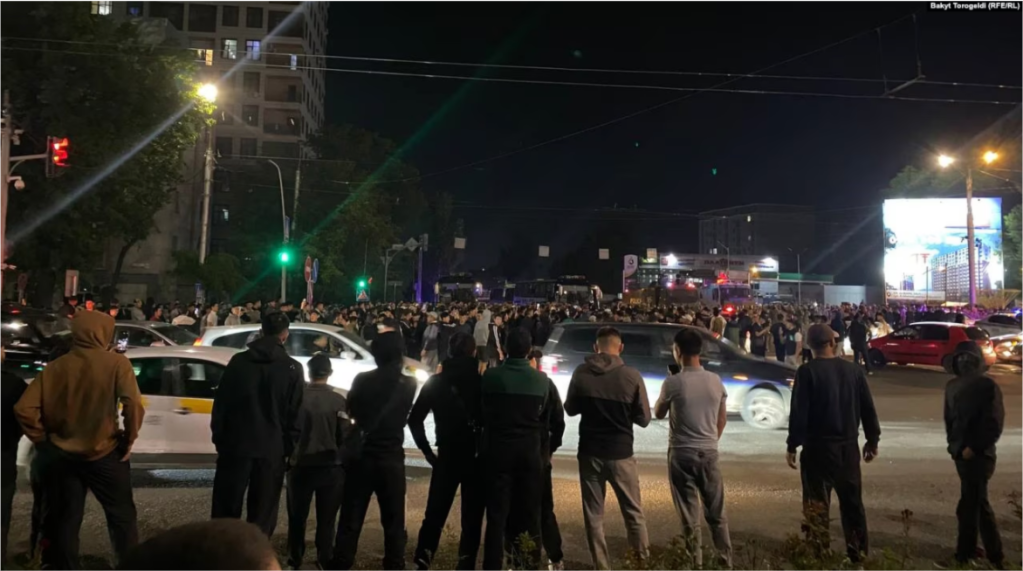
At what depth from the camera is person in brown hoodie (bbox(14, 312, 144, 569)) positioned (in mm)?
4219

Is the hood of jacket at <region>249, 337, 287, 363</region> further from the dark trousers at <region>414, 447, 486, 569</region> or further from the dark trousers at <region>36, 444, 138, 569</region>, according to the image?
the dark trousers at <region>414, 447, 486, 569</region>

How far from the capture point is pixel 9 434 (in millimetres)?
4391

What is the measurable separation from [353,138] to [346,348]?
3604 centimetres

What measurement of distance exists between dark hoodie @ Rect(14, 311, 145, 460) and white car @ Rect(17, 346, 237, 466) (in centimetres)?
290

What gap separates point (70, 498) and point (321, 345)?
676 cm

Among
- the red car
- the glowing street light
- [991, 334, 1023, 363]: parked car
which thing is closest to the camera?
the red car

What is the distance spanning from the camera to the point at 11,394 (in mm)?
4402

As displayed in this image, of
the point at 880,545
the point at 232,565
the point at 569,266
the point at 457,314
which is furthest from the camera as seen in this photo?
the point at 569,266

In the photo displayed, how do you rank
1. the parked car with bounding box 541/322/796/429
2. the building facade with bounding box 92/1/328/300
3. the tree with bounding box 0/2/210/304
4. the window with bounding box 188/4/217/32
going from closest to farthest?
1. the parked car with bounding box 541/322/796/429
2. the tree with bounding box 0/2/210/304
3. the building facade with bounding box 92/1/328/300
4. the window with bounding box 188/4/217/32

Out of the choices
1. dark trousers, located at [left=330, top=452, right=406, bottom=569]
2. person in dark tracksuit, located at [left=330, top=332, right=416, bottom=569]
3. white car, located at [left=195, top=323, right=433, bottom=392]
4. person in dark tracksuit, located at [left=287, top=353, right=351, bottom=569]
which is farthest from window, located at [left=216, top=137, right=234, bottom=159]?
dark trousers, located at [left=330, top=452, right=406, bottom=569]

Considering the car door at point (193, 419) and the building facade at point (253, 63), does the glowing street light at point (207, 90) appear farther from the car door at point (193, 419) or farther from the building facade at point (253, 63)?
the building facade at point (253, 63)

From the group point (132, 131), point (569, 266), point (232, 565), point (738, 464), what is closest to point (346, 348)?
point (738, 464)

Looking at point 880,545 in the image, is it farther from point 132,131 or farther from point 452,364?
point 132,131

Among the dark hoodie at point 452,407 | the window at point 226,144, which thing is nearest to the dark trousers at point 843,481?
the dark hoodie at point 452,407
